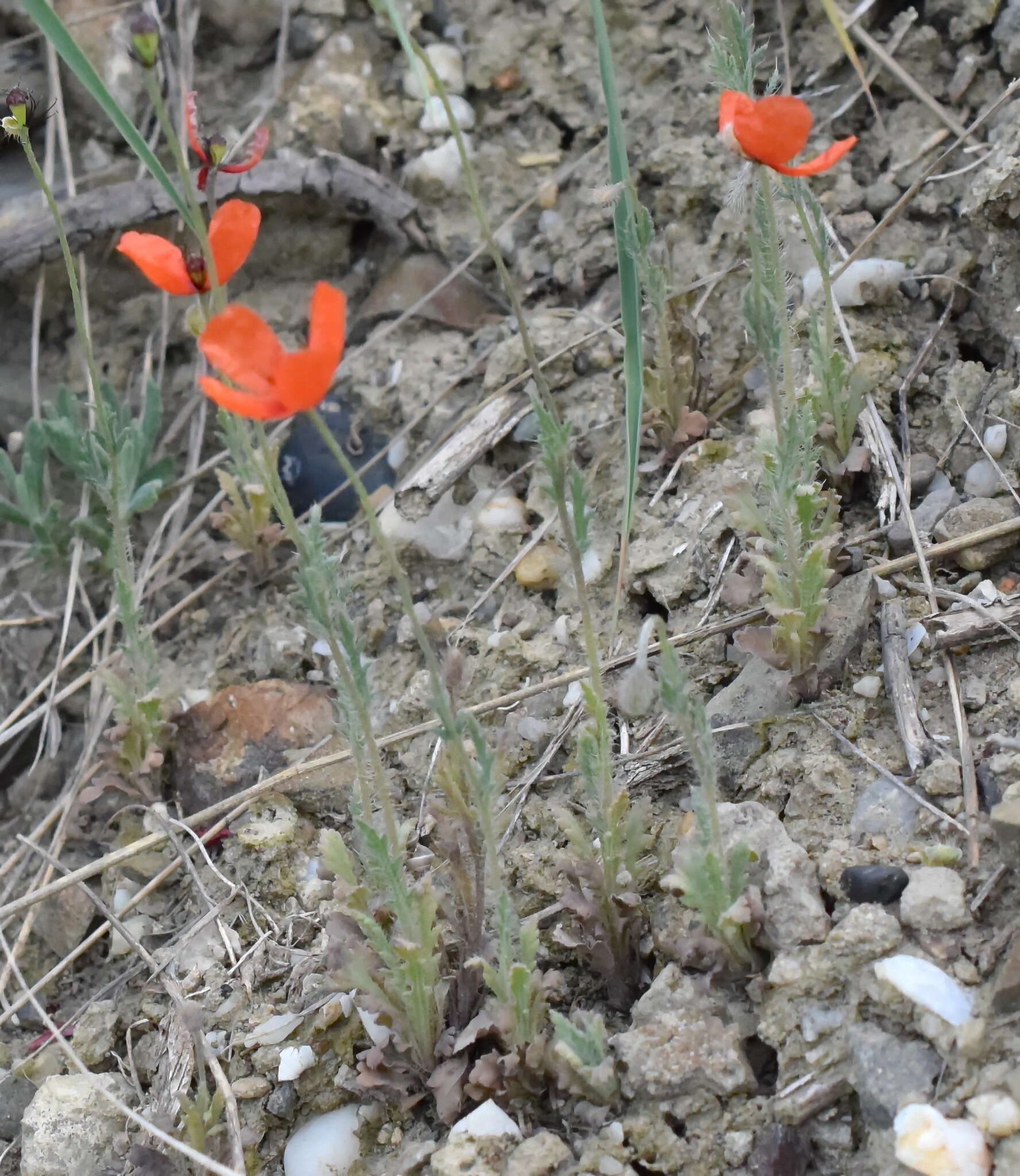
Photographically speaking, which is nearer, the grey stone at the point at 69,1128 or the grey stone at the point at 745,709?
the grey stone at the point at 69,1128

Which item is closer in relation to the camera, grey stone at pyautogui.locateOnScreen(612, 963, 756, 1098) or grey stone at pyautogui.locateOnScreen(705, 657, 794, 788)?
grey stone at pyautogui.locateOnScreen(612, 963, 756, 1098)

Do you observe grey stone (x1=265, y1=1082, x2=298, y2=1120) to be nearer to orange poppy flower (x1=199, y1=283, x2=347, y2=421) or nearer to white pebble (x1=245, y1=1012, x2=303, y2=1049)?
white pebble (x1=245, y1=1012, x2=303, y2=1049)

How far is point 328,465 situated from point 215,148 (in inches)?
49.6

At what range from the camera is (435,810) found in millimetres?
1746

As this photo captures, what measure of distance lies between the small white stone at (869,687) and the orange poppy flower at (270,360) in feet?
3.62

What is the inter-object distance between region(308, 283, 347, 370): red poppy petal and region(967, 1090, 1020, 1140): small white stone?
1191mm

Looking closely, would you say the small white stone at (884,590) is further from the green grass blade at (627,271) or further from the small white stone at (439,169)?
the small white stone at (439,169)

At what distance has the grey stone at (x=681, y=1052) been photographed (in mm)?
1578

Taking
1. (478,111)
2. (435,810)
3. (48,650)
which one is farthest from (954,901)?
(478,111)

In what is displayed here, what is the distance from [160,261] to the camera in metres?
1.69

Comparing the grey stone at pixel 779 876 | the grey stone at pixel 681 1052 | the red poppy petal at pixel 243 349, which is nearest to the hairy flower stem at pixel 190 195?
the red poppy petal at pixel 243 349

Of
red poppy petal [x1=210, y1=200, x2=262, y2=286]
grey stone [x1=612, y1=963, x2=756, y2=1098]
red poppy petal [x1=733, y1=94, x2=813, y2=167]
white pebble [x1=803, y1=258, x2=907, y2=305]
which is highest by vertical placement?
red poppy petal [x1=210, y1=200, x2=262, y2=286]

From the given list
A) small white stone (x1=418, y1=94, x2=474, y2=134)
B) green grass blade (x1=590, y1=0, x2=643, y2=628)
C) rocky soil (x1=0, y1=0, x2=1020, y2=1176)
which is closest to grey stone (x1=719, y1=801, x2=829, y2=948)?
rocky soil (x1=0, y1=0, x2=1020, y2=1176)

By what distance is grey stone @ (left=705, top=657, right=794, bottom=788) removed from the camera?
78.3 inches
